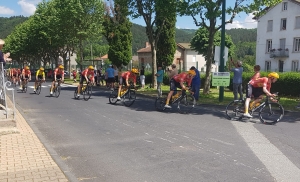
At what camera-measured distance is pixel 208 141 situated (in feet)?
23.8

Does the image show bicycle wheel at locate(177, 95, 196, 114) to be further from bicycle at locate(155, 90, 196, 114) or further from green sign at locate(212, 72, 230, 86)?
green sign at locate(212, 72, 230, 86)

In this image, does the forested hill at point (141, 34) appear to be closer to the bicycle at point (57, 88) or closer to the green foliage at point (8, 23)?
the green foliage at point (8, 23)

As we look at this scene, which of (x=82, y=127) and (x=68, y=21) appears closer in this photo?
(x=82, y=127)

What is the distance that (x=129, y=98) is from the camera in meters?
13.5

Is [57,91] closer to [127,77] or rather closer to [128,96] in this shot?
Result: [128,96]

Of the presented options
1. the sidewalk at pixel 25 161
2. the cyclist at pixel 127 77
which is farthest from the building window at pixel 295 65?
the sidewalk at pixel 25 161

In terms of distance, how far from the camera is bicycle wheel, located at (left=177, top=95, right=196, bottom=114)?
11695mm

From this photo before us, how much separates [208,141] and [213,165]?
172 cm

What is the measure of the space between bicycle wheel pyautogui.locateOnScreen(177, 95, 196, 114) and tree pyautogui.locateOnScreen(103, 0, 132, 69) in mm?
21797

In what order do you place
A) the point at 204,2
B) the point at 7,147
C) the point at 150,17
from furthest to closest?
the point at 150,17 < the point at 204,2 < the point at 7,147

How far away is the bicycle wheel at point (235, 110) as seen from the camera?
10164mm

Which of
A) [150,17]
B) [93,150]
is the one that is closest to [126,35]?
[150,17]

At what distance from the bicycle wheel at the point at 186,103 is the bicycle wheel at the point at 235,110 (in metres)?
1.56

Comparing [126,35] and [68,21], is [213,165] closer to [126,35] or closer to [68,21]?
[126,35]
